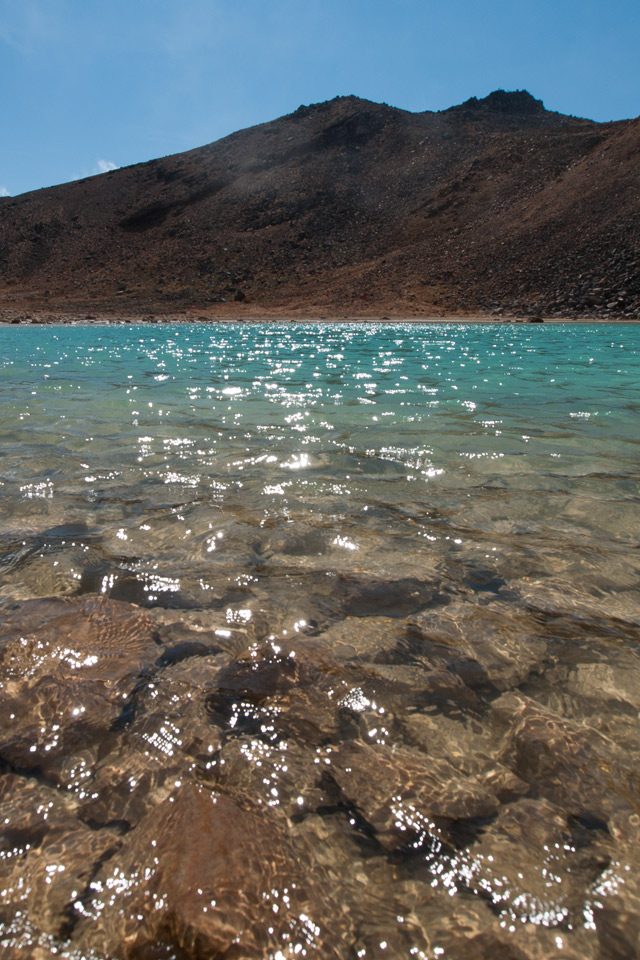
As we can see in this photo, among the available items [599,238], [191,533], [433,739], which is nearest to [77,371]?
[191,533]

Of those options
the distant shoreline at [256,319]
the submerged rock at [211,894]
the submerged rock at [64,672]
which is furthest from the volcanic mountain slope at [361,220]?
the submerged rock at [211,894]

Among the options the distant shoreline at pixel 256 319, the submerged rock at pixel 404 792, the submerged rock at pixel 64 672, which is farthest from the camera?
the distant shoreline at pixel 256 319

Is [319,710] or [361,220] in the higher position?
[361,220]

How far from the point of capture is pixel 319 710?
6.16 feet

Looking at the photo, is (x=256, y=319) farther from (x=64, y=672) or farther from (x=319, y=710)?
(x=319, y=710)

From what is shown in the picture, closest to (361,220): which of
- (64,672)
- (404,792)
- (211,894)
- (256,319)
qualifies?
(256,319)

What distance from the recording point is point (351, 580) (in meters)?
2.78

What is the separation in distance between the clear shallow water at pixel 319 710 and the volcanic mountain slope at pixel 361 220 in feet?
118

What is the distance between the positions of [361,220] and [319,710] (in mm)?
62582

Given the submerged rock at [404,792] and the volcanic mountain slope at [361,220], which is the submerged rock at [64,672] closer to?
the submerged rock at [404,792]

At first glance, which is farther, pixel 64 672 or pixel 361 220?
pixel 361 220

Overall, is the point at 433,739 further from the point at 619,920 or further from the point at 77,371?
the point at 77,371

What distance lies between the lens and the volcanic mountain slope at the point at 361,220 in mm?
40719

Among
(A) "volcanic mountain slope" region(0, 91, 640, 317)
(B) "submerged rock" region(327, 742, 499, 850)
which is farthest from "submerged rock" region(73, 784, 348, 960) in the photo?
(A) "volcanic mountain slope" region(0, 91, 640, 317)
